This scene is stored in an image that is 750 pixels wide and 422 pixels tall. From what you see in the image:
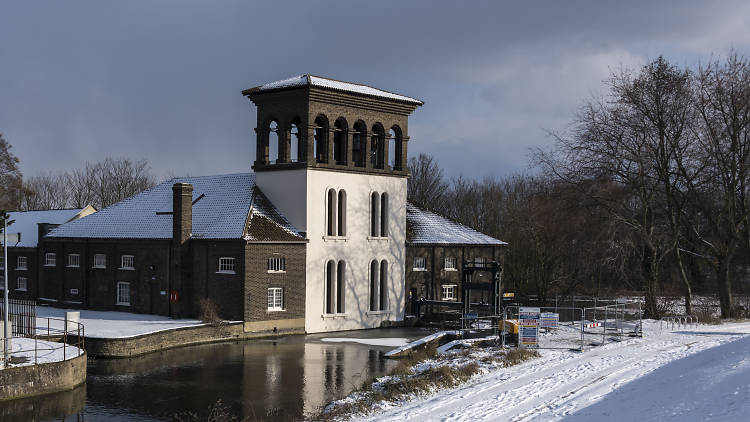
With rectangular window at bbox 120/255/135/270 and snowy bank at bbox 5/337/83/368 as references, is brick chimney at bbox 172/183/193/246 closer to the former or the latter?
rectangular window at bbox 120/255/135/270

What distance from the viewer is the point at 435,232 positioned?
4697cm

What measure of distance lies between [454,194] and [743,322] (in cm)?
5208

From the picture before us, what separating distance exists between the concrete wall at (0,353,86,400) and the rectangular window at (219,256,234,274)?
13622mm

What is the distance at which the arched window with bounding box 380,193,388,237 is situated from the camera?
44125 mm

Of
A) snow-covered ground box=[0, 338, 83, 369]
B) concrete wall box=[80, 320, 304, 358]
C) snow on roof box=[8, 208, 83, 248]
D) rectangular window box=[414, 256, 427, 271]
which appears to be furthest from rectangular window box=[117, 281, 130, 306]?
rectangular window box=[414, 256, 427, 271]

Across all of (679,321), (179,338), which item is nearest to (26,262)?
(179,338)

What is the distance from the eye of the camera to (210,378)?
26750mm

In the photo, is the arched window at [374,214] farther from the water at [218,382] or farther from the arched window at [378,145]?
the water at [218,382]

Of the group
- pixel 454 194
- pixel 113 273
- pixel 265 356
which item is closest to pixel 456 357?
pixel 265 356

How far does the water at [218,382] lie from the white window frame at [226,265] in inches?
168

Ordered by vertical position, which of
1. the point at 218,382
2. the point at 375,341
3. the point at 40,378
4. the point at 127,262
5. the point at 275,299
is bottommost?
the point at 218,382

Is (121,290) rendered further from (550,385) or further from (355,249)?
(550,385)

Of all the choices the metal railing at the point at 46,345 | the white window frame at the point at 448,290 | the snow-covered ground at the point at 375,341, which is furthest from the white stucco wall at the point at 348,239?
the metal railing at the point at 46,345

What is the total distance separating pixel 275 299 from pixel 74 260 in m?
15.6
